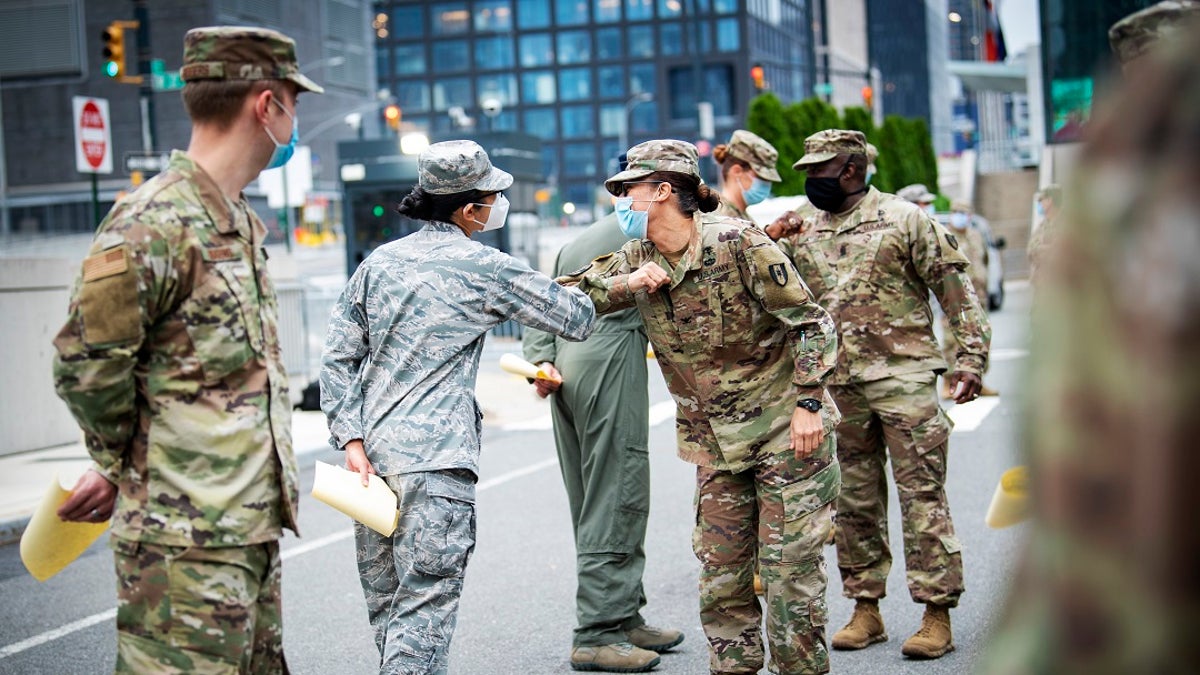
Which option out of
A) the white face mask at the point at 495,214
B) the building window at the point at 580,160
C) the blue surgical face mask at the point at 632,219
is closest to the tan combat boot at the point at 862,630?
the blue surgical face mask at the point at 632,219

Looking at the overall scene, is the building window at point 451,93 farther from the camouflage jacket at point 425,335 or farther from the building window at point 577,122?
the camouflage jacket at point 425,335

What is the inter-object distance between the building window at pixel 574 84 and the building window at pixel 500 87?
14.1 ft

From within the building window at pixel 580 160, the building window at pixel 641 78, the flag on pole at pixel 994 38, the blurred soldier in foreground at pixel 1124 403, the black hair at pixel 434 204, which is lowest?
the blurred soldier in foreground at pixel 1124 403

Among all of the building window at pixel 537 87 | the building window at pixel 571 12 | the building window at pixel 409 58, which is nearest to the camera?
the building window at pixel 571 12

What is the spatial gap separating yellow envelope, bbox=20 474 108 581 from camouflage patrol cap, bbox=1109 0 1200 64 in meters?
3.15

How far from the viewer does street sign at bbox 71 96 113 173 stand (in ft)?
46.0

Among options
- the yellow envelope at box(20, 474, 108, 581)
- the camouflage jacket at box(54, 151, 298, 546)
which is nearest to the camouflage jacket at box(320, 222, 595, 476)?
the camouflage jacket at box(54, 151, 298, 546)

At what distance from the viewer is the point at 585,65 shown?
371ft

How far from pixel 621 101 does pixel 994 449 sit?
103 metres

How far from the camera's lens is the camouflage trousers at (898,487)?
5.85m

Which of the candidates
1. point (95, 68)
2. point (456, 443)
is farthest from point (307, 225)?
point (456, 443)

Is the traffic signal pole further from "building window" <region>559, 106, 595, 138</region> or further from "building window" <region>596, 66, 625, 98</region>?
"building window" <region>559, 106, 595, 138</region>

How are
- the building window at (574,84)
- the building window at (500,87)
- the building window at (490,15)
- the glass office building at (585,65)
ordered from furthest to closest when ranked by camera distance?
the building window at (500,87) → the building window at (490,15) → the building window at (574,84) → the glass office building at (585,65)

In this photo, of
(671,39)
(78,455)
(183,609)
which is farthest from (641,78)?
(183,609)
